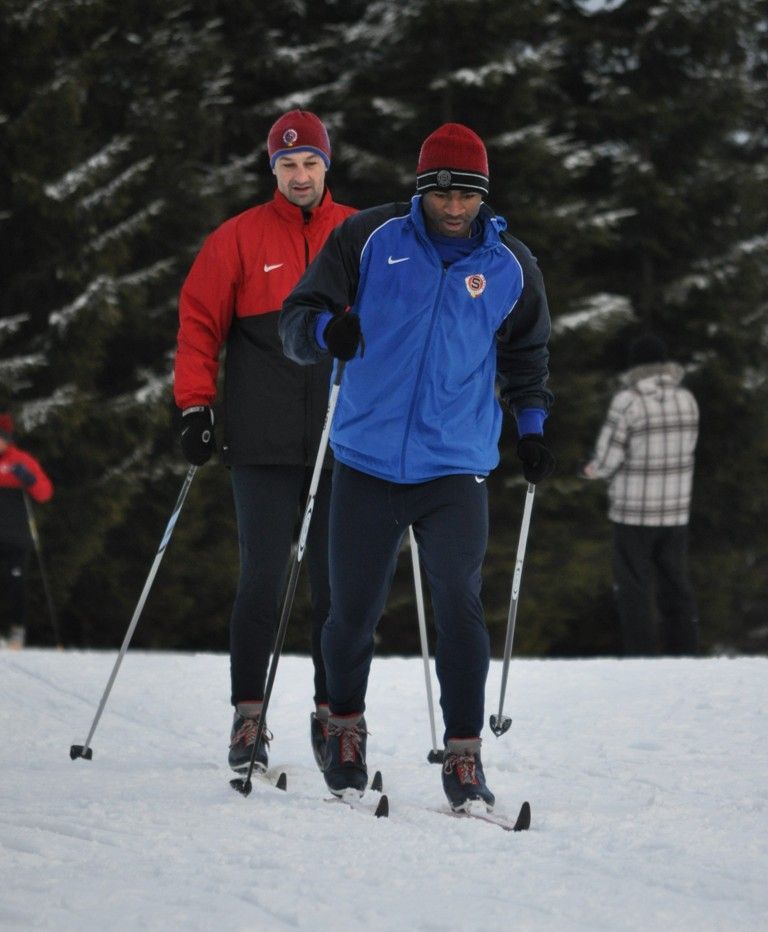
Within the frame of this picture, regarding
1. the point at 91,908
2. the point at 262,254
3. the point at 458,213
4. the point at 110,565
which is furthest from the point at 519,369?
the point at 110,565

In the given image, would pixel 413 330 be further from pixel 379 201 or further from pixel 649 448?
pixel 379 201

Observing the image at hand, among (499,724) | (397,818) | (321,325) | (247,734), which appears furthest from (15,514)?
(397,818)

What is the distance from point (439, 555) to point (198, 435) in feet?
3.17

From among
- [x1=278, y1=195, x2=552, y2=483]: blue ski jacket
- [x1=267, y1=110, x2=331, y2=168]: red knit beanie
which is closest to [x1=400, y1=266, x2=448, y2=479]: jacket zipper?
[x1=278, y1=195, x2=552, y2=483]: blue ski jacket

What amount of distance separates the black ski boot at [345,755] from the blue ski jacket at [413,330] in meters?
0.76

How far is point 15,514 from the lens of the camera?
10102mm

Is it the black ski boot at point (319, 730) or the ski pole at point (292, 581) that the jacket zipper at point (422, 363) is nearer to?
the ski pole at point (292, 581)

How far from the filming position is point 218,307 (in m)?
4.53

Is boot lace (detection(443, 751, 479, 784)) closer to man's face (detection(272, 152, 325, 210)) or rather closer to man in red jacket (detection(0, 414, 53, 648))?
man's face (detection(272, 152, 325, 210))

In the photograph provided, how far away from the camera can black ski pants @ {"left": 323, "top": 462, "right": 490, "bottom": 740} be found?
4.04 meters

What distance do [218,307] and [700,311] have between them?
13.0 metres

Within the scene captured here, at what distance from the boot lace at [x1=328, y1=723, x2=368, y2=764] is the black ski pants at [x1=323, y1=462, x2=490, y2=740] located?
0.99 ft

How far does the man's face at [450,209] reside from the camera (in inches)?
154

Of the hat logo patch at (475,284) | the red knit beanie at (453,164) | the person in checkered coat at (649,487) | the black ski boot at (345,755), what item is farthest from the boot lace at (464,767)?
the person in checkered coat at (649,487)
